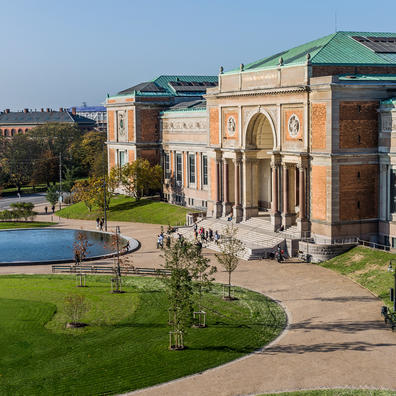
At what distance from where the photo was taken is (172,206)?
9731 centimetres

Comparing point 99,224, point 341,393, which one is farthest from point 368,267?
point 99,224

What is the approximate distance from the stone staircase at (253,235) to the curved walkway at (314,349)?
8.02m

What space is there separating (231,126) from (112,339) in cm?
4037

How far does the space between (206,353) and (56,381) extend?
8.33 metres

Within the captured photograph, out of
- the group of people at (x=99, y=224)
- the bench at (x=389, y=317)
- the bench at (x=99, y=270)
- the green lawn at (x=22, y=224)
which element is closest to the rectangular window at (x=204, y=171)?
the group of people at (x=99, y=224)

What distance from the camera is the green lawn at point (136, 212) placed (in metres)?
92.5

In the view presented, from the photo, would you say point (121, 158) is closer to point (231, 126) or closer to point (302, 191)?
point (231, 126)

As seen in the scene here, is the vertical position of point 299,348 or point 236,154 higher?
point 236,154

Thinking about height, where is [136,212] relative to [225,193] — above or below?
below

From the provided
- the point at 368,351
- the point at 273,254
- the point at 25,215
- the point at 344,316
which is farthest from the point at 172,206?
the point at 368,351

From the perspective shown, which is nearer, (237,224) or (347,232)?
(347,232)

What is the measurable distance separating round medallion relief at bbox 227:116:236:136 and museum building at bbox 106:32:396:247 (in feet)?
0.39

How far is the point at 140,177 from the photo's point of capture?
103 metres

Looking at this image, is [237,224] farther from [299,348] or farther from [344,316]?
[299,348]
